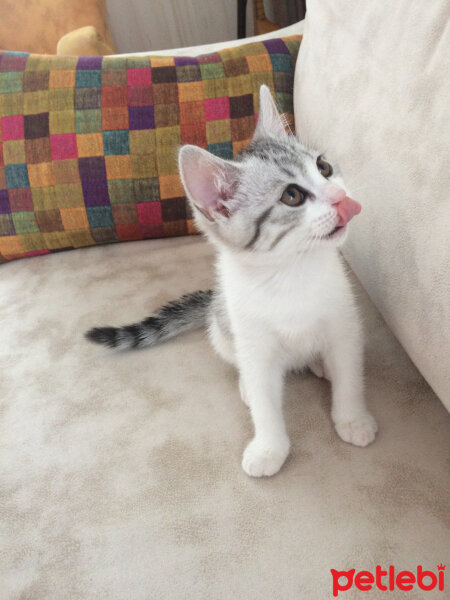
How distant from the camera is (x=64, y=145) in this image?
127 cm

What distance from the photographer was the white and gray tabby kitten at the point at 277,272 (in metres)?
0.69

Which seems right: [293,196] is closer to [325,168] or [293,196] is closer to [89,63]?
[325,168]

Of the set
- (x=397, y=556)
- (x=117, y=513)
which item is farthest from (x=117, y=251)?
(x=397, y=556)

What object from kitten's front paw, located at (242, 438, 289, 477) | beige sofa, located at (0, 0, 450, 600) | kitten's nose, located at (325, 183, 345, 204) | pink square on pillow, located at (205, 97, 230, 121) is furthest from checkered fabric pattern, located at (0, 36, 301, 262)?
kitten's front paw, located at (242, 438, 289, 477)

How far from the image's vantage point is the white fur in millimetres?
698

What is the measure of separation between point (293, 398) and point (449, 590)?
40 cm

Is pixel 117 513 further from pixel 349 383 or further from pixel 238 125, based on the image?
pixel 238 125

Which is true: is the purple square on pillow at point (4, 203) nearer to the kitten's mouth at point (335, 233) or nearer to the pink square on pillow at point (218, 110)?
the pink square on pillow at point (218, 110)

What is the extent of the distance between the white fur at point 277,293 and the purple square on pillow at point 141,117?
0.48 metres

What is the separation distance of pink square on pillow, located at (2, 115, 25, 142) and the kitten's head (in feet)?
2.67

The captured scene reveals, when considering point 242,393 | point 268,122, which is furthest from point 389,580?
point 268,122

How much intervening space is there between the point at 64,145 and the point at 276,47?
0.64 metres

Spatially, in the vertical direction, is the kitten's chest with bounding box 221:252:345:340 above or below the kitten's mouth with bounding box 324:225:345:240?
below

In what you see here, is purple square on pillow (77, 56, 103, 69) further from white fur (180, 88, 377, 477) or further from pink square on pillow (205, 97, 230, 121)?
white fur (180, 88, 377, 477)
